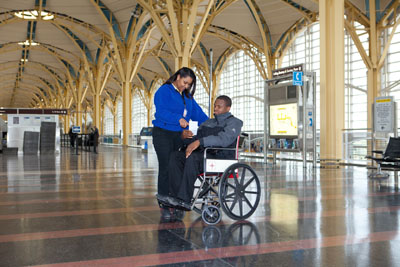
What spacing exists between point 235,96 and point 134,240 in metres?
39.0

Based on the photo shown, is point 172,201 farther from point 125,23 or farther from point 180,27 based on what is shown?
point 125,23

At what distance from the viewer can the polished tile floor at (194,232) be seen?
3.19m

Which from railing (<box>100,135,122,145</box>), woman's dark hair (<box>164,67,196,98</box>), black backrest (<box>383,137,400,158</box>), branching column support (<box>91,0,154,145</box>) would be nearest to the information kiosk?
black backrest (<box>383,137,400,158</box>)

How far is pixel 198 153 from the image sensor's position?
481 cm

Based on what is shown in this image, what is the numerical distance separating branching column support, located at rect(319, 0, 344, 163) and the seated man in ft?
29.9

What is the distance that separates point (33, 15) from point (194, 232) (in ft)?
107

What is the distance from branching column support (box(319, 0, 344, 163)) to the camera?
528 inches

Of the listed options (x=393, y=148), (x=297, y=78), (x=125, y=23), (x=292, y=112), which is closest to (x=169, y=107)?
(x=393, y=148)

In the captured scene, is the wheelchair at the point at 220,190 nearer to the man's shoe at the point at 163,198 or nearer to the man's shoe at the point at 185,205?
the man's shoe at the point at 185,205

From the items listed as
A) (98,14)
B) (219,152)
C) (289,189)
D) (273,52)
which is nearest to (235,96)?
(273,52)

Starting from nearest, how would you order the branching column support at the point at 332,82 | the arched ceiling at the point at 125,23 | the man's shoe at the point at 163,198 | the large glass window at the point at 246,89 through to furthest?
1. the man's shoe at the point at 163,198
2. the branching column support at the point at 332,82
3. the arched ceiling at the point at 125,23
4. the large glass window at the point at 246,89

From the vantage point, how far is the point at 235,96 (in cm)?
4222

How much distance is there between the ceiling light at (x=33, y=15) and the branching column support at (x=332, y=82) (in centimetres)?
2486

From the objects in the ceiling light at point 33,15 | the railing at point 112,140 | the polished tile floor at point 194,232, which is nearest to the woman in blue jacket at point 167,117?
the polished tile floor at point 194,232
